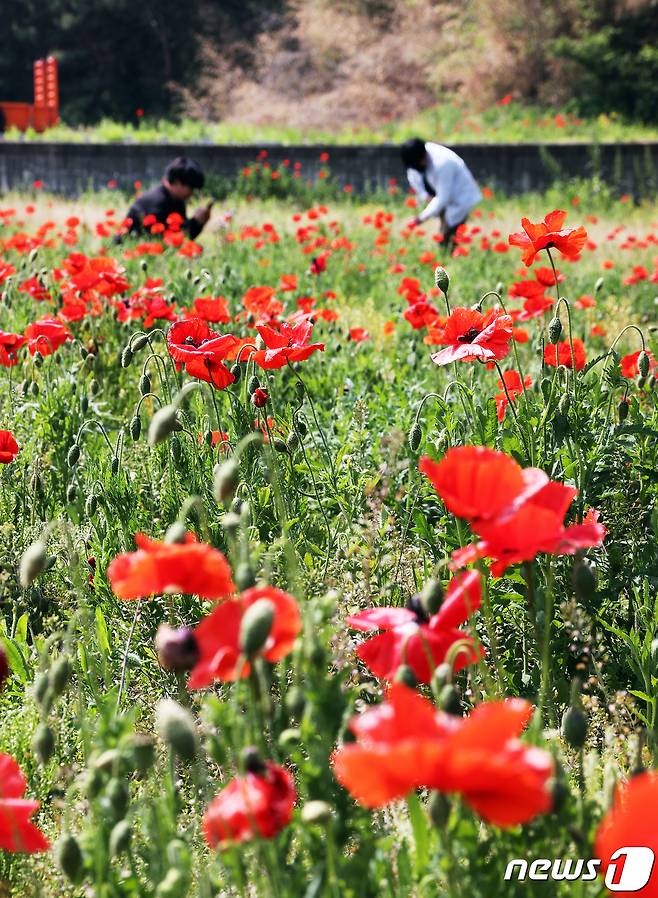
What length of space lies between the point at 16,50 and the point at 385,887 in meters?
28.2

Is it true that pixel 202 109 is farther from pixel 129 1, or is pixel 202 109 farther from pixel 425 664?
pixel 425 664

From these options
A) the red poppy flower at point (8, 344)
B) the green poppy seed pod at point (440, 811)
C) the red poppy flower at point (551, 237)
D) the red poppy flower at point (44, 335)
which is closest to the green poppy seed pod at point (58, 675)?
the green poppy seed pod at point (440, 811)

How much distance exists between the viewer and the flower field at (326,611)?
4.12 feet

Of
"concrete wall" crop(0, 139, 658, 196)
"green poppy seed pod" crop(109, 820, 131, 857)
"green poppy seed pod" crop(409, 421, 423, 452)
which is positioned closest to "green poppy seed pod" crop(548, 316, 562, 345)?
"green poppy seed pod" crop(409, 421, 423, 452)

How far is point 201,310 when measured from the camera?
3324mm

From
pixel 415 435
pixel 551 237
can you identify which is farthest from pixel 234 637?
pixel 551 237

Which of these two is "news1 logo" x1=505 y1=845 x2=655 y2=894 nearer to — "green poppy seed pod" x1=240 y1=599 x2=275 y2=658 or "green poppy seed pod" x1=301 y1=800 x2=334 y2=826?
"green poppy seed pod" x1=301 y1=800 x2=334 y2=826

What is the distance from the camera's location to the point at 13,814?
51.5 inches

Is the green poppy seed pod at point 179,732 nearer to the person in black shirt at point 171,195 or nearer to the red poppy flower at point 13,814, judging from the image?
the red poppy flower at point 13,814

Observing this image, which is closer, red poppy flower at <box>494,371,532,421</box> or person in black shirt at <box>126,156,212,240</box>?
red poppy flower at <box>494,371,532,421</box>

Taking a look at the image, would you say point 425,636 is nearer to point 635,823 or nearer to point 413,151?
point 635,823

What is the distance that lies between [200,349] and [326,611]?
114 centimetres

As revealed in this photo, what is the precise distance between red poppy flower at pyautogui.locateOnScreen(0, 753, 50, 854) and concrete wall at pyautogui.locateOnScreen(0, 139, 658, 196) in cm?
1470

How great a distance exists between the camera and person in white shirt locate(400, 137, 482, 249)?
8906mm
